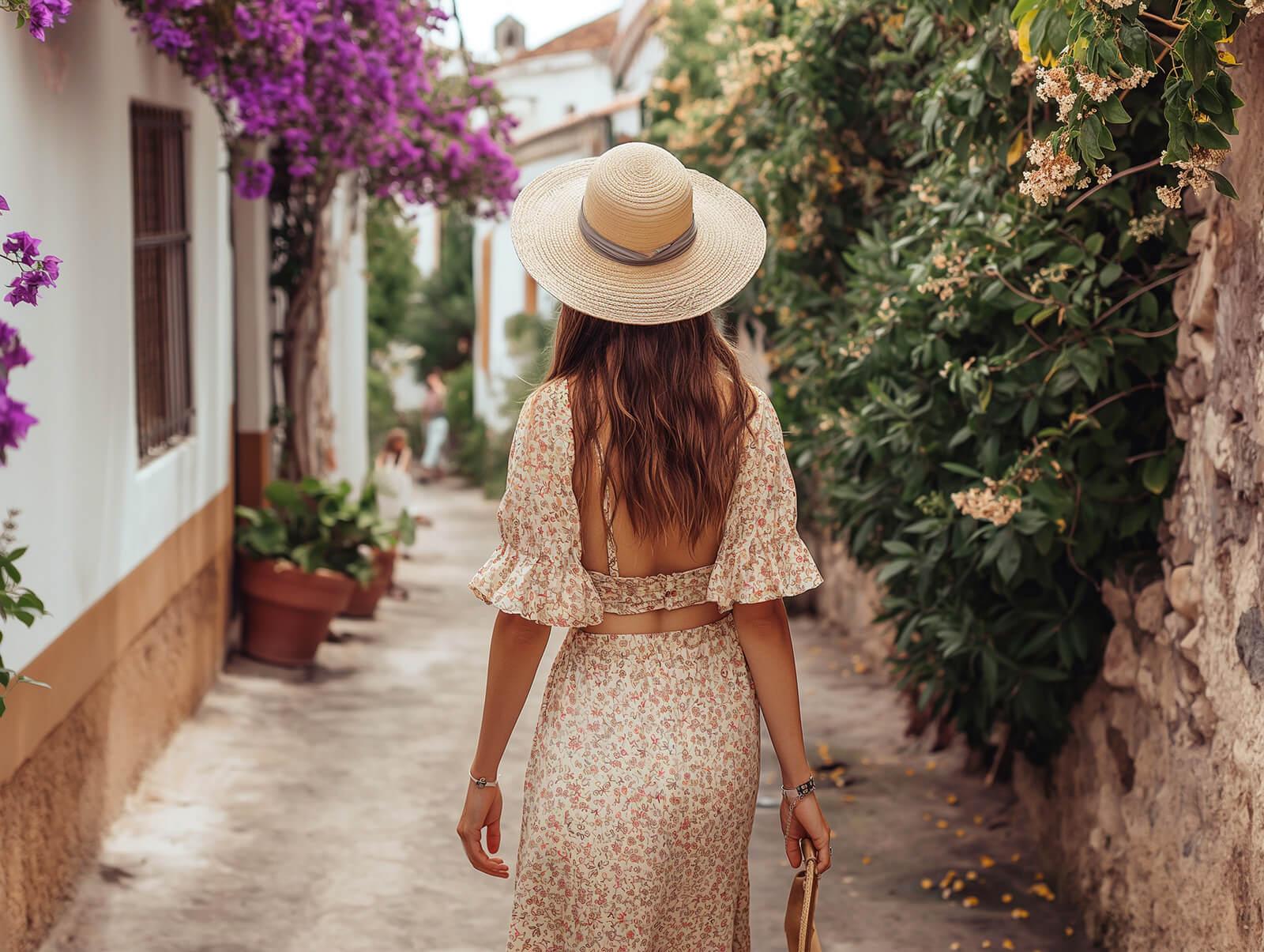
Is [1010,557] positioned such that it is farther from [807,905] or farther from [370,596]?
[370,596]

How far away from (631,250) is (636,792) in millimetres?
888

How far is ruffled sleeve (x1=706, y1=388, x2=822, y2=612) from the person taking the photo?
234 cm

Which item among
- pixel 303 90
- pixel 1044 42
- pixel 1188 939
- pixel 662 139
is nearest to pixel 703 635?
pixel 1044 42

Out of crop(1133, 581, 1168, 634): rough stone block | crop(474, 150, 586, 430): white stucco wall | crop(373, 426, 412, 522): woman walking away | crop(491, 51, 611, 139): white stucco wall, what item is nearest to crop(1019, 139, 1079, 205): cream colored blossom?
crop(1133, 581, 1168, 634): rough stone block

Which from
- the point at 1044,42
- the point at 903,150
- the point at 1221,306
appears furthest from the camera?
the point at 903,150

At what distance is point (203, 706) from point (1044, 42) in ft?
15.9

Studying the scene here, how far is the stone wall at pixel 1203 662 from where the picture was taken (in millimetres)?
2787

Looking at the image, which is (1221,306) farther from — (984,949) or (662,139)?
(662,139)

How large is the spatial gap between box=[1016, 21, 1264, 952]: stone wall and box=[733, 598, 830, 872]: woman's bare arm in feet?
3.12

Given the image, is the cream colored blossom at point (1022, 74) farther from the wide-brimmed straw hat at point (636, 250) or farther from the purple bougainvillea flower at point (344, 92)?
the purple bougainvillea flower at point (344, 92)

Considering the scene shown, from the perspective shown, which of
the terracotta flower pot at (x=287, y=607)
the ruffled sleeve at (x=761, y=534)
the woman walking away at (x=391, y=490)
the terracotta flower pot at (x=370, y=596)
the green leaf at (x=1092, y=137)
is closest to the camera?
the ruffled sleeve at (x=761, y=534)

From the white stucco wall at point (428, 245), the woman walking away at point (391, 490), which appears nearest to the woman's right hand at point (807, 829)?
the woman walking away at point (391, 490)

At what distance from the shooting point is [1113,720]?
382cm

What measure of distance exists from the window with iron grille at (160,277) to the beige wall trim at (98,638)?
439 mm
